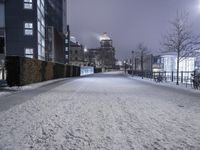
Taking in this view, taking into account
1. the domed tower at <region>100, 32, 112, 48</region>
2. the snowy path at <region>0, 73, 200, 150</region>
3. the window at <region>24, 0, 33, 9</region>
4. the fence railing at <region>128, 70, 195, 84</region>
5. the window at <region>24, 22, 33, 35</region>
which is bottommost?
the snowy path at <region>0, 73, 200, 150</region>

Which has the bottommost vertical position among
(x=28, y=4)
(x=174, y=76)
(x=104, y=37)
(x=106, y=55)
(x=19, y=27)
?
(x=174, y=76)

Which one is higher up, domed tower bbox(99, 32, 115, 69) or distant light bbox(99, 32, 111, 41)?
→ distant light bbox(99, 32, 111, 41)

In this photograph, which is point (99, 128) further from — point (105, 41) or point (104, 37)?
point (104, 37)

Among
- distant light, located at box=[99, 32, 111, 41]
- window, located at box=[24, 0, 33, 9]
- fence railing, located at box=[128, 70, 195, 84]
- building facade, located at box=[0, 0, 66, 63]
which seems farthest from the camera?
distant light, located at box=[99, 32, 111, 41]

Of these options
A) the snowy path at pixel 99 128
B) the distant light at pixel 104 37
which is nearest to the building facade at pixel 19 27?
the snowy path at pixel 99 128

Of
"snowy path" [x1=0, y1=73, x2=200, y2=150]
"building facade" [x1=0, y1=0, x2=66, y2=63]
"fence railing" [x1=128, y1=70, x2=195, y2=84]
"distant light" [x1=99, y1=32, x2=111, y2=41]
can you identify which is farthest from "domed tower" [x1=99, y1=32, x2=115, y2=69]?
"snowy path" [x1=0, y1=73, x2=200, y2=150]

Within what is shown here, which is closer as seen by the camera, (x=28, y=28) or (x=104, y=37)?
(x=28, y=28)

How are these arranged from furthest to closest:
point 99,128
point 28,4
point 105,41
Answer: point 105,41 < point 28,4 < point 99,128

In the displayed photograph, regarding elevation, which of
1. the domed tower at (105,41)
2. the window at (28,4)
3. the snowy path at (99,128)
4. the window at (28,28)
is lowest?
the snowy path at (99,128)

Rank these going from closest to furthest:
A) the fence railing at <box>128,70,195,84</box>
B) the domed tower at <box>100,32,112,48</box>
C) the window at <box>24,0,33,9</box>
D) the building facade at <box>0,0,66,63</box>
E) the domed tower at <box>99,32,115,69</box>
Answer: the fence railing at <box>128,70,195,84</box>, the building facade at <box>0,0,66,63</box>, the window at <box>24,0,33,9</box>, the domed tower at <box>99,32,115,69</box>, the domed tower at <box>100,32,112,48</box>

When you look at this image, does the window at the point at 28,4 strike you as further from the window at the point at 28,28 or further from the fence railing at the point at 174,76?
the fence railing at the point at 174,76

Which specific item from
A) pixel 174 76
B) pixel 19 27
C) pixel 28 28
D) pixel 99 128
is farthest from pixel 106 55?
pixel 99 128

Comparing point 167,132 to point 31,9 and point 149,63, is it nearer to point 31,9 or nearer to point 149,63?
point 31,9

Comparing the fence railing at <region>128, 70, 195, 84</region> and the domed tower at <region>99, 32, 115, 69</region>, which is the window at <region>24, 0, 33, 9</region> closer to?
the fence railing at <region>128, 70, 195, 84</region>
